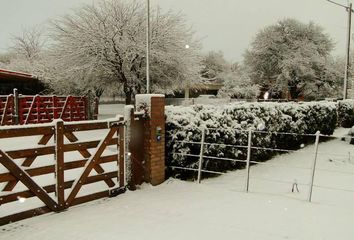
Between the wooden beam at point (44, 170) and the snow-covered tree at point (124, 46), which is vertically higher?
the snow-covered tree at point (124, 46)

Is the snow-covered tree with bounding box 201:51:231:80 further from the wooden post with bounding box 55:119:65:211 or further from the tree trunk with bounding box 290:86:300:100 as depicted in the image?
the wooden post with bounding box 55:119:65:211

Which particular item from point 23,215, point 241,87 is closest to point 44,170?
point 23,215

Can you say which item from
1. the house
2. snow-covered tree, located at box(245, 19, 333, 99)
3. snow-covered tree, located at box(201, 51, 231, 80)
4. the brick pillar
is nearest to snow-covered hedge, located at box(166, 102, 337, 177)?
the brick pillar

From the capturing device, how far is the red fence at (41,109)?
58.0 ft

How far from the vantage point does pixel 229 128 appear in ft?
31.0

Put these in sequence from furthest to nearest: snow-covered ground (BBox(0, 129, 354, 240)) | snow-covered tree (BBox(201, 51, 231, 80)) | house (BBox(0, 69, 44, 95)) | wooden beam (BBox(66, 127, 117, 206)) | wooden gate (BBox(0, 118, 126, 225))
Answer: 1. snow-covered tree (BBox(201, 51, 231, 80))
2. house (BBox(0, 69, 44, 95))
3. wooden beam (BBox(66, 127, 117, 206))
4. wooden gate (BBox(0, 118, 126, 225))
5. snow-covered ground (BBox(0, 129, 354, 240))

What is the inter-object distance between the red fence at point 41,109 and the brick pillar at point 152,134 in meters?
12.1

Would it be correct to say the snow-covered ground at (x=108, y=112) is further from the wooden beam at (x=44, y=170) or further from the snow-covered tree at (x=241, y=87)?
the wooden beam at (x=44, y=170)

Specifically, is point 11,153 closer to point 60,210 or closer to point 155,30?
→ point 60,210

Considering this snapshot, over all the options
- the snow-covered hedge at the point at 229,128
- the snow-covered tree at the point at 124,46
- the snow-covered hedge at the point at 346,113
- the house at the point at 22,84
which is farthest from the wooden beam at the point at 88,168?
the snow-covered hedge at the point at 346,113

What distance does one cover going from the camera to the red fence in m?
17.7

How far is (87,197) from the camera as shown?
21.0 ft

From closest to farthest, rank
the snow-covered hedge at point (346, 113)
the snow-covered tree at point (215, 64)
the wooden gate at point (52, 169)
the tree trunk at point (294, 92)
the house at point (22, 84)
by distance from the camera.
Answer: the wooden gate at point (52, 169)
the snow-covered hedge at point (346, 113)
the house at point (22, 84)
the tree trunk at point (294, 92)
the snow-covered tree at point (215, 64)

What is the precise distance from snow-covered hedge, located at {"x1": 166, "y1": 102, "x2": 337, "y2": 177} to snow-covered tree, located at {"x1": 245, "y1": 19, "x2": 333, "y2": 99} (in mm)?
30168
